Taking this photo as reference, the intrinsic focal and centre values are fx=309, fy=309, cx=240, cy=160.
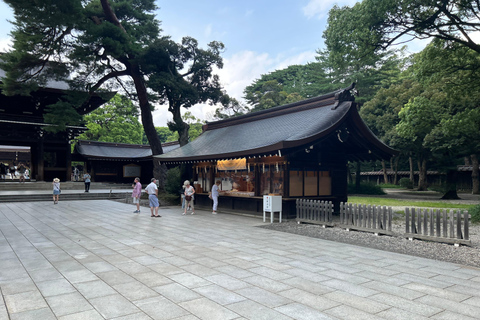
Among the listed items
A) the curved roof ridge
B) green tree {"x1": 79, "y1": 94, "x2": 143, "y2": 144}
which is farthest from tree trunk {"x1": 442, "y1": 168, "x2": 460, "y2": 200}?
green tree {"x1": 79, "y1": 94, "x2": 143, "y2": 144}

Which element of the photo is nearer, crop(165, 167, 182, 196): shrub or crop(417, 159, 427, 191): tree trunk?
crop(165, 167, 182, 196): shrub

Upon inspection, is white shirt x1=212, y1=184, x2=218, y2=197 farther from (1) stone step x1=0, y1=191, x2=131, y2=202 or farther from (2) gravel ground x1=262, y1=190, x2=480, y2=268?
(1) stone step x1=0, y1=191, x2=131, y2=202

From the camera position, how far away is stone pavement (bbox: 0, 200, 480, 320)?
4.27 meters

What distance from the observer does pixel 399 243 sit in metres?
8.80

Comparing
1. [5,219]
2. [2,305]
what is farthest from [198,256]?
[5,219]

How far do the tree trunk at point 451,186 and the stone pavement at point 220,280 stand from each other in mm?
20346

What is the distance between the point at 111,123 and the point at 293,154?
36.4 m

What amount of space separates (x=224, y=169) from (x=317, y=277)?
1138 cm

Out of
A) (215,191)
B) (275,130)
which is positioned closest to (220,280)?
(215,191)

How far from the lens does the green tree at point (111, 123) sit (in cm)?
4172

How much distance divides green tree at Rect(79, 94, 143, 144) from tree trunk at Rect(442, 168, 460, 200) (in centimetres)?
3602

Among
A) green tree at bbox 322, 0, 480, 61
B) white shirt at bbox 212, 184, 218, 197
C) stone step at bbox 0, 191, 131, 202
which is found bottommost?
stone step at bbox 0, 191, 131, 202

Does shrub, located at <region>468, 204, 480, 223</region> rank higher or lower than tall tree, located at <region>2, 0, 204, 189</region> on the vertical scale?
lower

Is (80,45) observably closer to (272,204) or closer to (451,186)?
(272,204)
